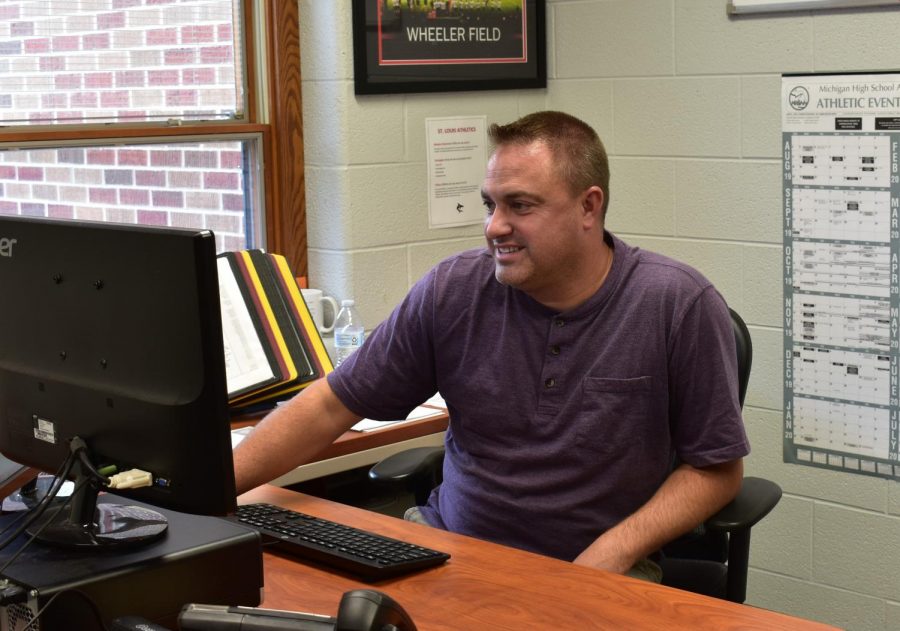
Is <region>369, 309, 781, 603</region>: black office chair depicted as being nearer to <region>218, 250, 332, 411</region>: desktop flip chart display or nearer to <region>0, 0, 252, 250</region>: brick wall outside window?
<region>218, 250, 332, 411</region>: desktop flip chart display

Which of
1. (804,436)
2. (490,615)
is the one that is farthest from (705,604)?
(804,436)

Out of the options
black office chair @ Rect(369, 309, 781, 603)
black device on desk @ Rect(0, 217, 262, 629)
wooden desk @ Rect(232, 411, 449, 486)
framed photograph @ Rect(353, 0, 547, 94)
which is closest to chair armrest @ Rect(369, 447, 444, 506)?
black office chair @ Rect(369, 309, 781, 603)

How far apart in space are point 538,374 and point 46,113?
4.53 feet

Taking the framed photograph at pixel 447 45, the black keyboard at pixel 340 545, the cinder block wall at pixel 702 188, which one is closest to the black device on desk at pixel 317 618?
the black keyboard at pixel 340 545

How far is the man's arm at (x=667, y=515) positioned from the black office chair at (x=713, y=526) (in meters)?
0.04

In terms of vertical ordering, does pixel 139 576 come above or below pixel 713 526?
above

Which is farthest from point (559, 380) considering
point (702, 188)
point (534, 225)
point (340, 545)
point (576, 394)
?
point (702, 188)

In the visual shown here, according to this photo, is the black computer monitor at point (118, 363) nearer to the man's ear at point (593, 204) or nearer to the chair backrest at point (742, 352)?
the man's ear at point (593, 204)

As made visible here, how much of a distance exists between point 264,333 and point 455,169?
860 millimetres

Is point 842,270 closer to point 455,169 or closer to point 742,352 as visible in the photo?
point 742,352

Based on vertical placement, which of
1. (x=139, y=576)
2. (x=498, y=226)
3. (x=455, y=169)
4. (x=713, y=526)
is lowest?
(x=713, y=526)

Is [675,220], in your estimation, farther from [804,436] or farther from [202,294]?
[202,294]

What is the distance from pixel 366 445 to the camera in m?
2.52

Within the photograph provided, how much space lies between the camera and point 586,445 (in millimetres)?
2061
